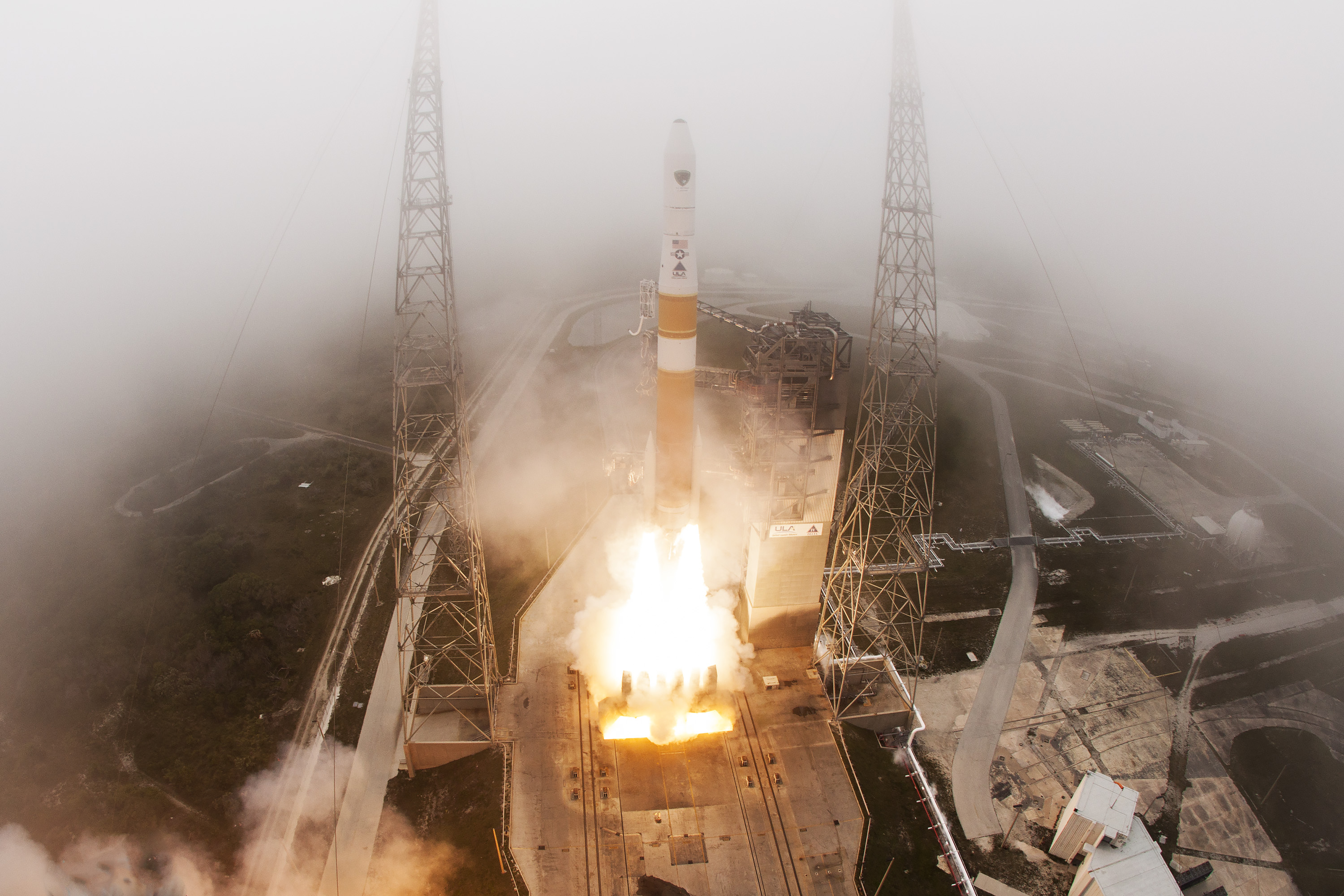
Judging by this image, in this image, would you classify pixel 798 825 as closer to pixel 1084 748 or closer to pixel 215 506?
pixel 1084 748

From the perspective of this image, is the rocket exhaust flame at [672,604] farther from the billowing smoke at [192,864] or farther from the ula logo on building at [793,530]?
the billowing smoke at [192,864]

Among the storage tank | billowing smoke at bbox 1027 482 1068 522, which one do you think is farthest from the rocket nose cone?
the storage tank

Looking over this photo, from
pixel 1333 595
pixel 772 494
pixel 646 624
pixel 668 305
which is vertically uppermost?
pixel 668 305

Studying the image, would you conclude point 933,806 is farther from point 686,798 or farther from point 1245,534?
point 1245,534

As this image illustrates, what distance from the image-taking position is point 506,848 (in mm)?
29672

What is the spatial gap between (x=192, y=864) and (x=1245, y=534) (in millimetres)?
69192

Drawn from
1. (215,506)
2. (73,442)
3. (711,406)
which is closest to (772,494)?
(711,406)

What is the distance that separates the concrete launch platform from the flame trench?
2.55ft

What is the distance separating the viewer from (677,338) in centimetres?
3044

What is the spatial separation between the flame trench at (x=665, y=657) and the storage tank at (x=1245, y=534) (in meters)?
43.0

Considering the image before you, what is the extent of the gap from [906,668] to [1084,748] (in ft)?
30.5

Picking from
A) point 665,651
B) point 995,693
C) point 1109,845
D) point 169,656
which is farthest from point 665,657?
point 169,656

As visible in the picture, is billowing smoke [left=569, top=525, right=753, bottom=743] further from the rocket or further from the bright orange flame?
the rocket

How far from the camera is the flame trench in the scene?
34594mm
